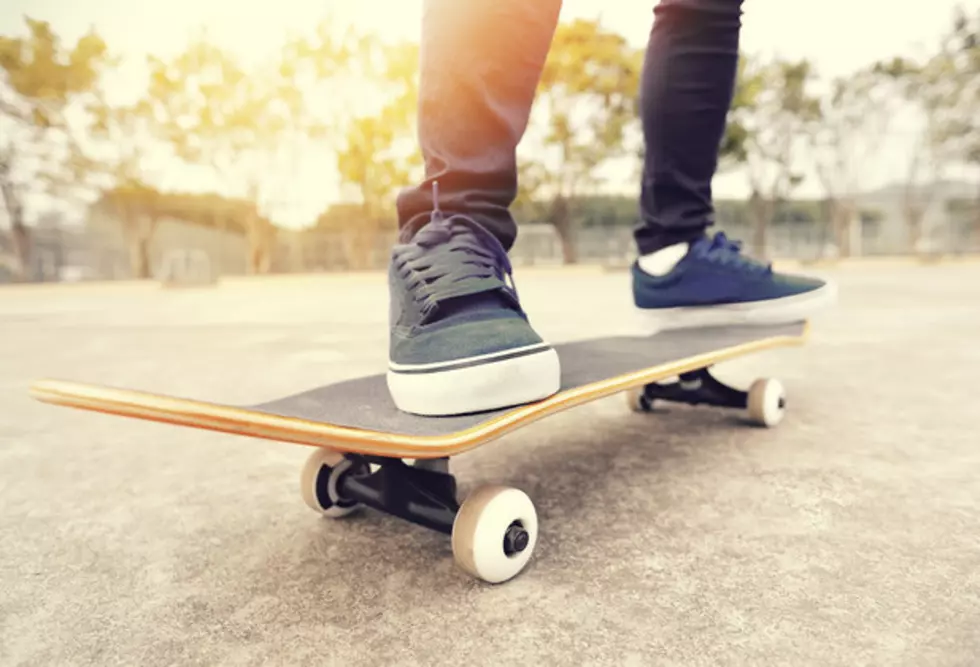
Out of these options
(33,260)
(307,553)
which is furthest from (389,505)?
(33,260)

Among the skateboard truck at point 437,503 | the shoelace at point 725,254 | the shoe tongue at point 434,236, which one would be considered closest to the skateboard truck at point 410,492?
the skateboard truck at point 437,503

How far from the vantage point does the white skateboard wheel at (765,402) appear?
60.3 inches

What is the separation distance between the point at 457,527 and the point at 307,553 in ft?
0.71

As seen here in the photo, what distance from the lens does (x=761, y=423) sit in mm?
1559

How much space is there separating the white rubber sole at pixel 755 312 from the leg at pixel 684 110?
0.55ft

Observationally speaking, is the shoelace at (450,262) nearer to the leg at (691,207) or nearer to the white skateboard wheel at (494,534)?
the white skateboard wheel at (494,534)

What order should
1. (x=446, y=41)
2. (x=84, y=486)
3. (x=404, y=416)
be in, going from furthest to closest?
(x=84, y=486)
(x=446, y=41)
(x=404, y=416)

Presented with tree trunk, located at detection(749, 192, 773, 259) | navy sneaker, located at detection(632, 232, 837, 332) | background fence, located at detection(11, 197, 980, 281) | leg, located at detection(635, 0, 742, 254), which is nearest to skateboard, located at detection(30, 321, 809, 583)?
navy sneaker, located at detection(632, 232, 837, 332)

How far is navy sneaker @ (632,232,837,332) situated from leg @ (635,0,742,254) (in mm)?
71

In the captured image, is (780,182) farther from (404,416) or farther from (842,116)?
(404,416)

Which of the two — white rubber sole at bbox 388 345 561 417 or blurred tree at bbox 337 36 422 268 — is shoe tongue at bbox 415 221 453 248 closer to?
white rubber sole at bbox 388 345 561 417

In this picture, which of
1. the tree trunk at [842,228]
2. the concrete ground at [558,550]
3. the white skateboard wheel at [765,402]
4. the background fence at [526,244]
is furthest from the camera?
the tree trunk at [842,228]

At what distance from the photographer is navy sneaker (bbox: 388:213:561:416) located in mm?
871

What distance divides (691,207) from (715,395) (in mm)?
434
